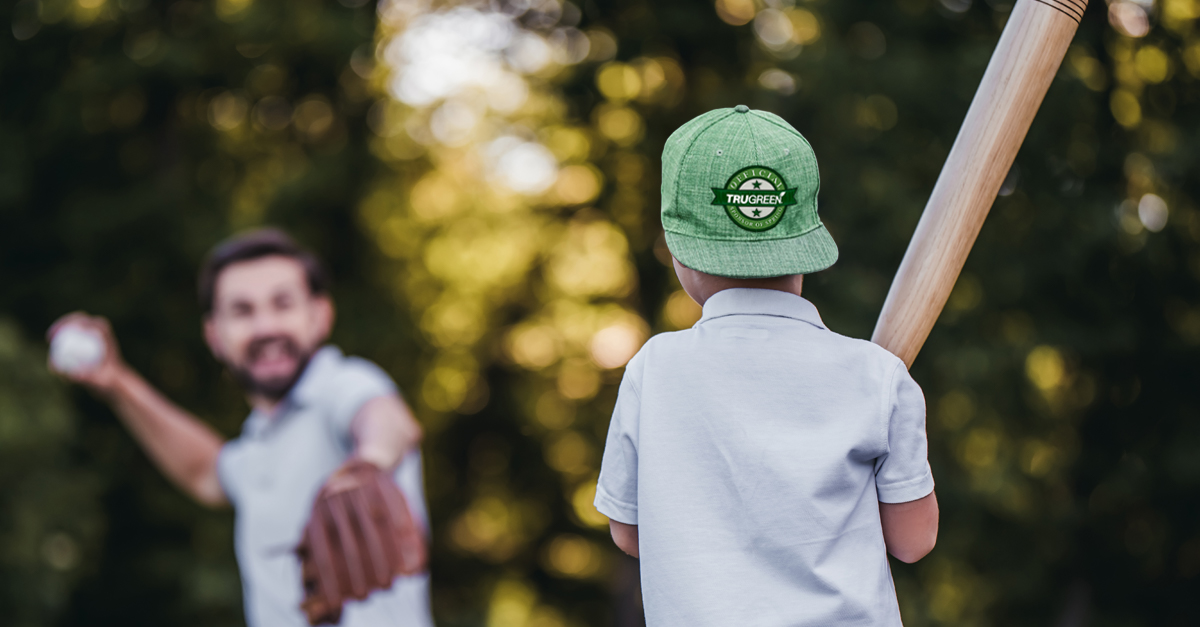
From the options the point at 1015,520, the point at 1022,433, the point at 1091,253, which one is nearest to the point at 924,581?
the point at 1015,520

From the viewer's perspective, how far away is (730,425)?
128 centimetres

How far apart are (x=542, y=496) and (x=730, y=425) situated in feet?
28.3

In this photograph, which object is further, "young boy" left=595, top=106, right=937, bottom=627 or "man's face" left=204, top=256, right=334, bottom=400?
"man's face" left=204, top=256, right=334, bottom=400

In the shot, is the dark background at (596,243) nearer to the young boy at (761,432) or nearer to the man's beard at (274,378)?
the man's beard at (274,378)

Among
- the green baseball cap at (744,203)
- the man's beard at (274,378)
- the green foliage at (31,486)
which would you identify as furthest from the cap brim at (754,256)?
the green foliage at (31,486)

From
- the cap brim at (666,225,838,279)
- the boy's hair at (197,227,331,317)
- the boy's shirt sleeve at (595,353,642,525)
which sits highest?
the cap brim at (666,225,838,279)

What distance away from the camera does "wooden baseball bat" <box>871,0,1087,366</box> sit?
138 cm

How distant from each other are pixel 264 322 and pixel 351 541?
1.06 metres

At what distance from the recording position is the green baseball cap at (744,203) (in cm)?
130

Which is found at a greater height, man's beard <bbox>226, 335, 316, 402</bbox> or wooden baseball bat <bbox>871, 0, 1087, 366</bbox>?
wooden baseball bat <bbox>871, 0, 1087, 366</bbox>

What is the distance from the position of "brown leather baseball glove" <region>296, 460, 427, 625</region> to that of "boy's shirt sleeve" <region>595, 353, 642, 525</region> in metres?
1.39

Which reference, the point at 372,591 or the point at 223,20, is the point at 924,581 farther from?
the point at 223,20

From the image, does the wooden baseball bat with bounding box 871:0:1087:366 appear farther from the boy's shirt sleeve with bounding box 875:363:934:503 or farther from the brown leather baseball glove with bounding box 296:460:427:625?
the brown leather baseball glove with bounding box 296:460:427:625

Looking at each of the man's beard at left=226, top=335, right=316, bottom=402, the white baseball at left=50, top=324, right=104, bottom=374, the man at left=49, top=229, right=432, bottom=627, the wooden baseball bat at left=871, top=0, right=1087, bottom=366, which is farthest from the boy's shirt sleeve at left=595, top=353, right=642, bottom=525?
the white baseball at left=50, top=324, right=104, bottom=374
